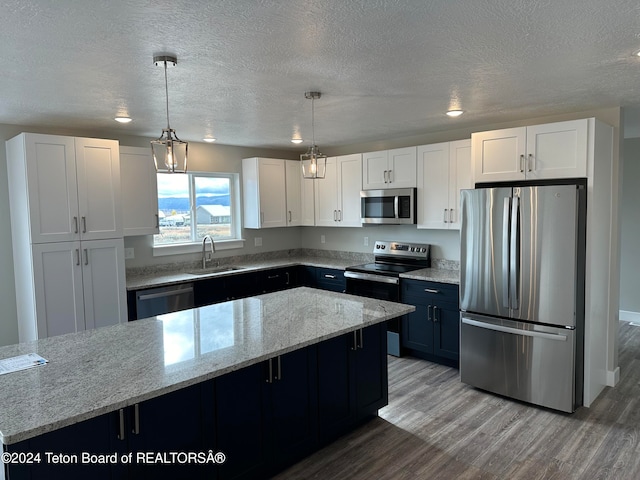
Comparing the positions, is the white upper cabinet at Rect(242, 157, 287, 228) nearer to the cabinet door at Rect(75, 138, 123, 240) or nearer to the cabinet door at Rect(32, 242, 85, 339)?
the cabinet door at Rect(75, 138, 123, 240)

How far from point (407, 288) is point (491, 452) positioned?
1.82 m

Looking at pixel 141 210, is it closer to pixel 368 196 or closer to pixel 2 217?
pixel 2 217

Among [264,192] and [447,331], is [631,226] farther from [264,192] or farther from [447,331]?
[264,192]

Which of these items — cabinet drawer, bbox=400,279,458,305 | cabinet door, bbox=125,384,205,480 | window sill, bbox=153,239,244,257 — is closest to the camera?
cabinet door, bbox=125,384,205,480

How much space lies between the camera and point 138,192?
4316 mm

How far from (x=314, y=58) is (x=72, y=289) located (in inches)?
113

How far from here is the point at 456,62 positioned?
91.5 inches

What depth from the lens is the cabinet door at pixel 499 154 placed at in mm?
3572

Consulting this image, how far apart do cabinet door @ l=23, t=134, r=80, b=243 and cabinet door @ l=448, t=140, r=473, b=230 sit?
11.1ft

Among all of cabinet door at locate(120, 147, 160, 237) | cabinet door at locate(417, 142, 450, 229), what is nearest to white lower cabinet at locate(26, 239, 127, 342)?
cabinet door at locate(120, 147, 160, 237)

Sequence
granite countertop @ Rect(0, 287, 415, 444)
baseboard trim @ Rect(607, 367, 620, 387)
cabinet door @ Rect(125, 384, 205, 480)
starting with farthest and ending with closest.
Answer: baseboard trim @ Rect(607, 367, 620, 387) < cabinet door @ Rect(125, 384, 205, 480) < granite countertop @ Rect(0, 287, 415, 444)

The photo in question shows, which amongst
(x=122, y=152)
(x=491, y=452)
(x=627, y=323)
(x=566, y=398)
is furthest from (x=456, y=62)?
(x=627, y=323)

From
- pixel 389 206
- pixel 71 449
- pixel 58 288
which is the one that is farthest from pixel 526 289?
pixel 58 288

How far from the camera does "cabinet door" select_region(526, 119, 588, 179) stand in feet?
10.7
